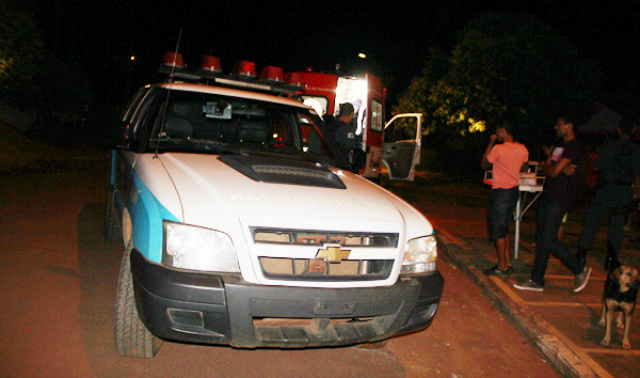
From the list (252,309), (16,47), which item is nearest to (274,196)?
(252,309)

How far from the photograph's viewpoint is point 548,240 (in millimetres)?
5504

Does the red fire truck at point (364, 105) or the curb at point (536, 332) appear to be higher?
the red fire truck at point (364, 105)

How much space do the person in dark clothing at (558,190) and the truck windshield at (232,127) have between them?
2469 mm

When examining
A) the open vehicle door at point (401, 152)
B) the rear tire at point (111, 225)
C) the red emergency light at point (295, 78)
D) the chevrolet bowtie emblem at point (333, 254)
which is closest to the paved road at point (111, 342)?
the rear tire at point (111, 225)

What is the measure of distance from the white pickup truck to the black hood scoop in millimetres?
14

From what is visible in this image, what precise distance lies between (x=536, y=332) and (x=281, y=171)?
2732 millimetres

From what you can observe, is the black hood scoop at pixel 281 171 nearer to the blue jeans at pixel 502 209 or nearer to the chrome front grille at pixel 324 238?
the chrome front grille at pixel 324 238

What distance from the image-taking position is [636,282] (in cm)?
416

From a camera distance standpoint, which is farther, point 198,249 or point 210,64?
point 210,64

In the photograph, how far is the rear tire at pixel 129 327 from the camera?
3.04 metres

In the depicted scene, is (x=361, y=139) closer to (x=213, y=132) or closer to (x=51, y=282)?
(x=213, y=132)

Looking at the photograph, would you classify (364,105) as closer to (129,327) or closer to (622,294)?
(622,294)

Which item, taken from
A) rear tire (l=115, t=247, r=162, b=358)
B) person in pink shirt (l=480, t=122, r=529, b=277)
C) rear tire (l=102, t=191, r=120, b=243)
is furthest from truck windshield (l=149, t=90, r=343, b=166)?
person in pink shirt (l=480, t=122, r=529, b=277)

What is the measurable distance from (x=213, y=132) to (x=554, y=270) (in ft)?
15.8
